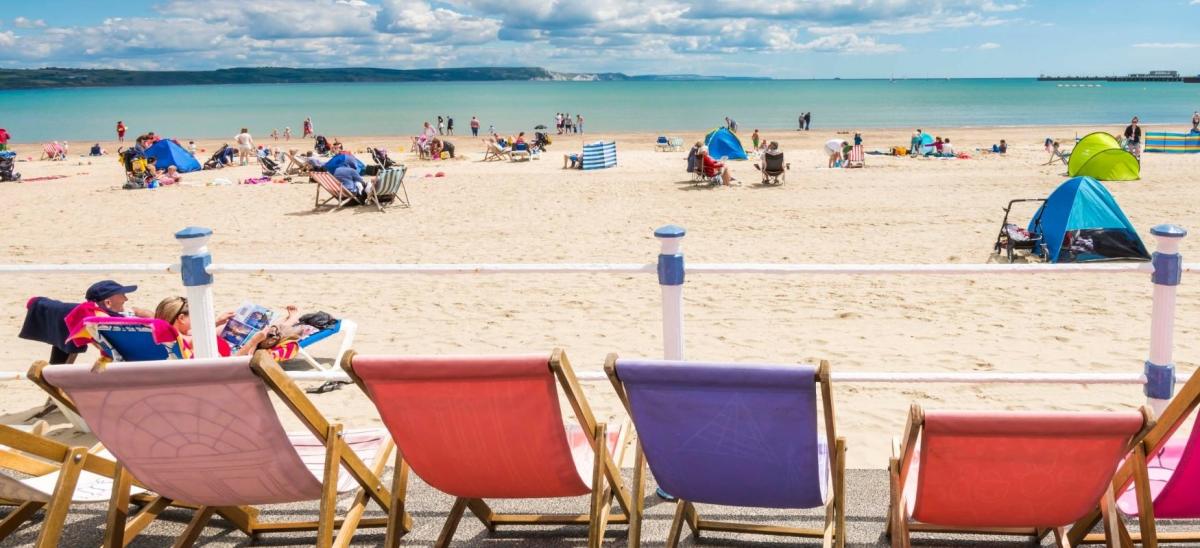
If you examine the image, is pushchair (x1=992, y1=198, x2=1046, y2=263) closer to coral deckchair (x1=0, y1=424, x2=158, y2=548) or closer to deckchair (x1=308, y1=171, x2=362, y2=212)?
deckchair (x1=308, y1=171, x2=362, y2=212)

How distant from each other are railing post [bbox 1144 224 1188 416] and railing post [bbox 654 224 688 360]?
181cm

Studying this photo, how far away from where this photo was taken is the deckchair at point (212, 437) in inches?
103

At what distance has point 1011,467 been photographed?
2541 millimetres

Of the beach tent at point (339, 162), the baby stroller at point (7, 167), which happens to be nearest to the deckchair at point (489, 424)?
the beach tent at point (339, 162)

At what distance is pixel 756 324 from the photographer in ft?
25.7

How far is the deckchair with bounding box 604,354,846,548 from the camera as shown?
8.35ft

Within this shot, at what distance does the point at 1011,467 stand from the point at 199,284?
3.29 meters

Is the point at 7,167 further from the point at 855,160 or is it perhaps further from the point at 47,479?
the point at 47,479

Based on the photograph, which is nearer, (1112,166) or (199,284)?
(199,284)

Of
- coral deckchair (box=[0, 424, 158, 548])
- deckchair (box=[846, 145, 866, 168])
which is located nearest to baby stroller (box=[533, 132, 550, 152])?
deckchair (box=[846, 145, 866, 168])

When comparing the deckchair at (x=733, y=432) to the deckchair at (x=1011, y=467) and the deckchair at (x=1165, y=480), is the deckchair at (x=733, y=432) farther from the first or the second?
the deckchair at (x=1165, y=480)

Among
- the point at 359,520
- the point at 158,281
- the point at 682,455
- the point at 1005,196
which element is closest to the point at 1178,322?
the point at 682,455

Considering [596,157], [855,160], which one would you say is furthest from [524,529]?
[855,160]

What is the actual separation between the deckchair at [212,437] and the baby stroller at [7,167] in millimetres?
21764
